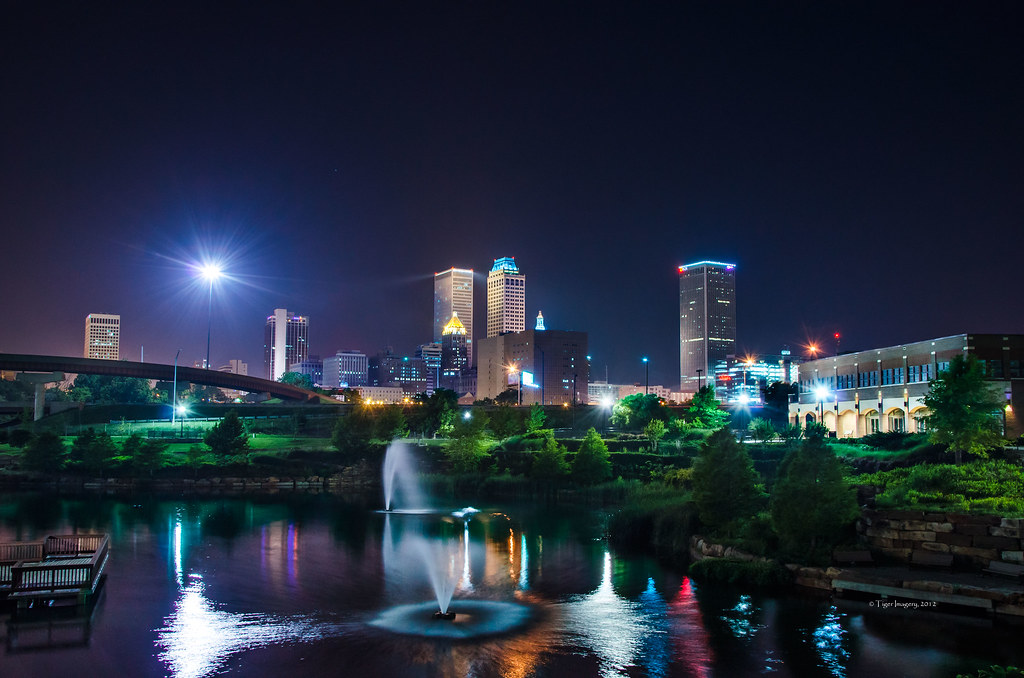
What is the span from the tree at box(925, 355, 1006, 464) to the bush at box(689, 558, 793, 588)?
58.2 feet

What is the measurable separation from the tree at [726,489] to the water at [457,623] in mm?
4203

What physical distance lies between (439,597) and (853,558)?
56.3ft

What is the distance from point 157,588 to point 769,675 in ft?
80.5

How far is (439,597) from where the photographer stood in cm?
3072

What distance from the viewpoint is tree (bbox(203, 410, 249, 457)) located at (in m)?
86.2

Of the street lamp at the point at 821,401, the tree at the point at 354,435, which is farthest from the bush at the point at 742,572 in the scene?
the street lamp at the point at 821,401

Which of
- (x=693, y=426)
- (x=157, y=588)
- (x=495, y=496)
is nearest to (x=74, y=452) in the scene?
(x=495, y=496)

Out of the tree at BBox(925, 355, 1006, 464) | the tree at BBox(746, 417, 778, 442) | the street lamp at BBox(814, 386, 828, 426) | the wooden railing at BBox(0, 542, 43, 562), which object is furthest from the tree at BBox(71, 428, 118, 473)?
the street lamp at BBox(814, 386, 828, 426)

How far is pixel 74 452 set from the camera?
84.0 m

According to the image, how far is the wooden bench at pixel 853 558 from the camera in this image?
32.0 metres

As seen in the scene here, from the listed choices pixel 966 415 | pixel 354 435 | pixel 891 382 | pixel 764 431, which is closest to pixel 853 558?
pixel 966 415

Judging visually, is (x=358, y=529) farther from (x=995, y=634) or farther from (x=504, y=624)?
(x=995, y=634)

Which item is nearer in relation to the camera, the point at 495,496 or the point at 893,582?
the point at 893,582

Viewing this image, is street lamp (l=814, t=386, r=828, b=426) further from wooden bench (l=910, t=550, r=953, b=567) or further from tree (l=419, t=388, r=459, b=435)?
wooden bench (l=910, t=550, r=953, b=567)
